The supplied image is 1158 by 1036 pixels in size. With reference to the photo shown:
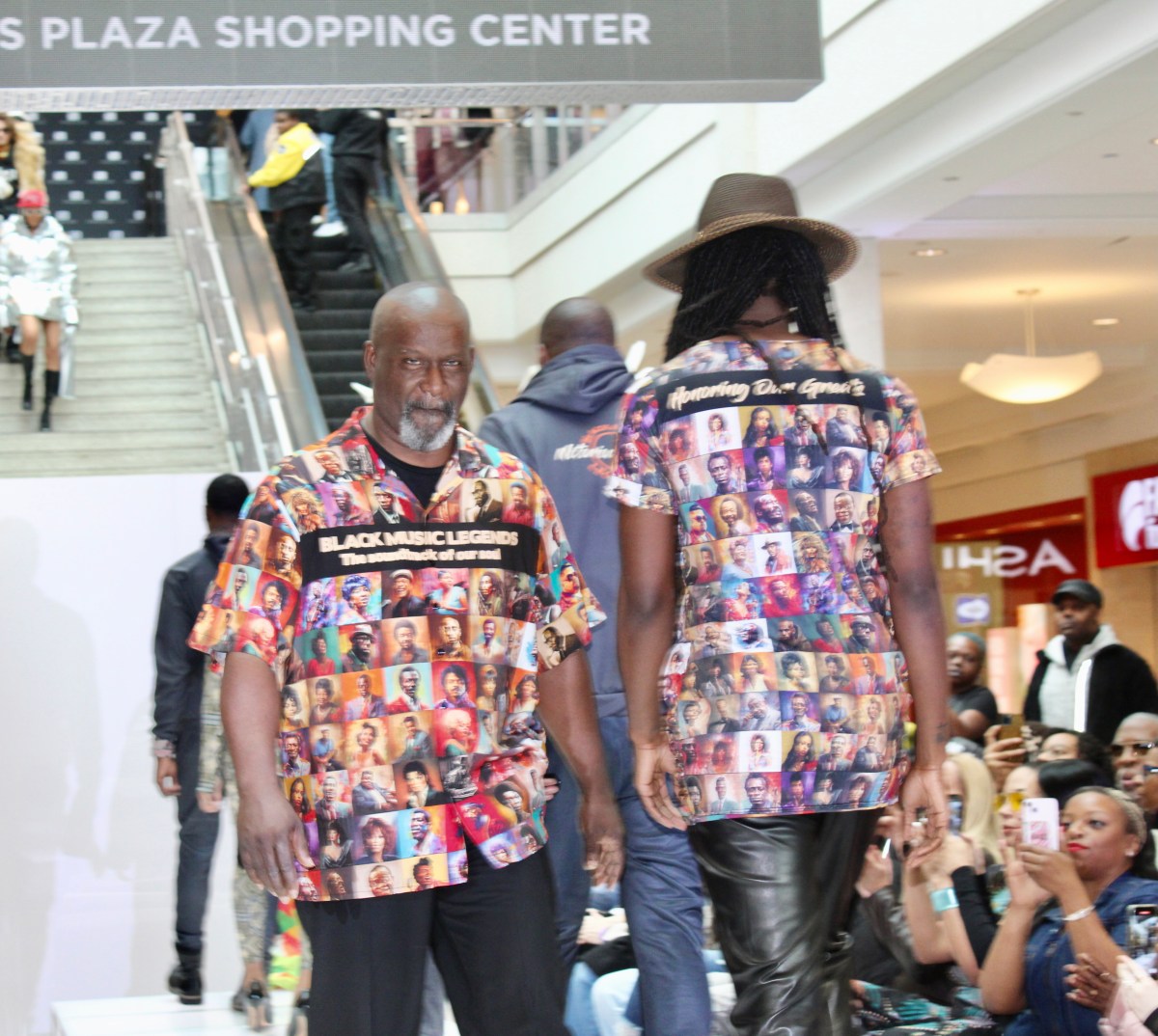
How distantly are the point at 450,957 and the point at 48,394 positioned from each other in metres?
8.72

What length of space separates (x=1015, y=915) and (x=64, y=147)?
58.4ft

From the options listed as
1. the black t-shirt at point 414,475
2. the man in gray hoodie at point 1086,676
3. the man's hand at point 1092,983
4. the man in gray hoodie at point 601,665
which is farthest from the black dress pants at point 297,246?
the black t-shirt at point 414,475

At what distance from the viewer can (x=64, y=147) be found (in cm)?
1980

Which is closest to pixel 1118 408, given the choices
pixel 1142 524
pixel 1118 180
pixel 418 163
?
pixel 1142 524

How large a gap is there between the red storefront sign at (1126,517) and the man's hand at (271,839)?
12455 mm

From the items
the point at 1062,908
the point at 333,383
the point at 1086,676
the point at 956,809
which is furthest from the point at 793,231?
the point at 333,383

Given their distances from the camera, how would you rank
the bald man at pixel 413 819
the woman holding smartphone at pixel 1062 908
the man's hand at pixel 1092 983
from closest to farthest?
the bald man at pixel 413 819 → the man's hand at pixel 1092 983 → the woman holding smartphone at pixel 1062 908

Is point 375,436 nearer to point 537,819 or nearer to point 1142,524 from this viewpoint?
point 537,819

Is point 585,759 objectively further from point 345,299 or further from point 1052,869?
point 345,299

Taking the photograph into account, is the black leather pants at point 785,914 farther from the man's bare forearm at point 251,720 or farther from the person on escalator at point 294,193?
the person on escalator at point 294,193

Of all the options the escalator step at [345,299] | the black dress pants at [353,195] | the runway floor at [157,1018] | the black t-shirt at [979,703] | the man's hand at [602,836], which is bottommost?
the runway floor at [157,1018]

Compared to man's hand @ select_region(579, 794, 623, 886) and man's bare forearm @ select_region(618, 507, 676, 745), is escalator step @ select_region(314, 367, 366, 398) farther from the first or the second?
man's bare forearm @ select_region(618, 507, 676, 745)

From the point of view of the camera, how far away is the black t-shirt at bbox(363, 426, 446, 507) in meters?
2.79

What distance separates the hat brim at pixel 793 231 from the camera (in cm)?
278
